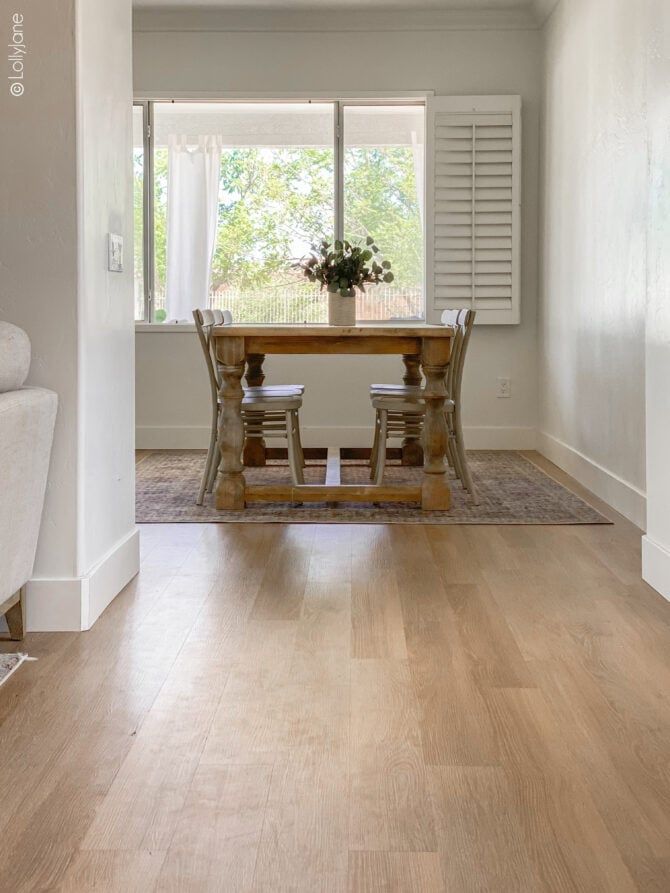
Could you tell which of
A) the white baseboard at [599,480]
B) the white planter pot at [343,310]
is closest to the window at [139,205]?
the white planter pot at [343,310]

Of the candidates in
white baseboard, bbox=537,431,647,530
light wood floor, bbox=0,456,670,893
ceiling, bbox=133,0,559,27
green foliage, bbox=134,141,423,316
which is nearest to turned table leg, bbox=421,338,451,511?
white baseboard, bbox=537,431,647,530

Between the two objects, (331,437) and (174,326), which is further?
(331,437)

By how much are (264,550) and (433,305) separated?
3474 mm

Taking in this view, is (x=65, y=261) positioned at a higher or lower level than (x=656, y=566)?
higher

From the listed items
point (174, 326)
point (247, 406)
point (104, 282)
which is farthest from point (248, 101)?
point (104, 282)

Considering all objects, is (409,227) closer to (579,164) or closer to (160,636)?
(579,164)

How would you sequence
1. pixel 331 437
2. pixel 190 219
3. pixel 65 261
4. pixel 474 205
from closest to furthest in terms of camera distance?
pixel 65 261 → pixel 474 205 → pixel 190 219 → pixel 331 437

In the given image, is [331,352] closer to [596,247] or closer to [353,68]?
[596,247]

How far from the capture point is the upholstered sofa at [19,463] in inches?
93.0

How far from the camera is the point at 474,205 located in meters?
6.84

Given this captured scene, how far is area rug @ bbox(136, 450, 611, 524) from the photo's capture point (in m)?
4.51

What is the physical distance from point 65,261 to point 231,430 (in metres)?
2.03

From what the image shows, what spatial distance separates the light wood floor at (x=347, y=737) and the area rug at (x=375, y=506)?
40.1 inches

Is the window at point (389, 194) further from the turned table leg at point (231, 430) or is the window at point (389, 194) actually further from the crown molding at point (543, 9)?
the turned table leg at point (231, 430)
